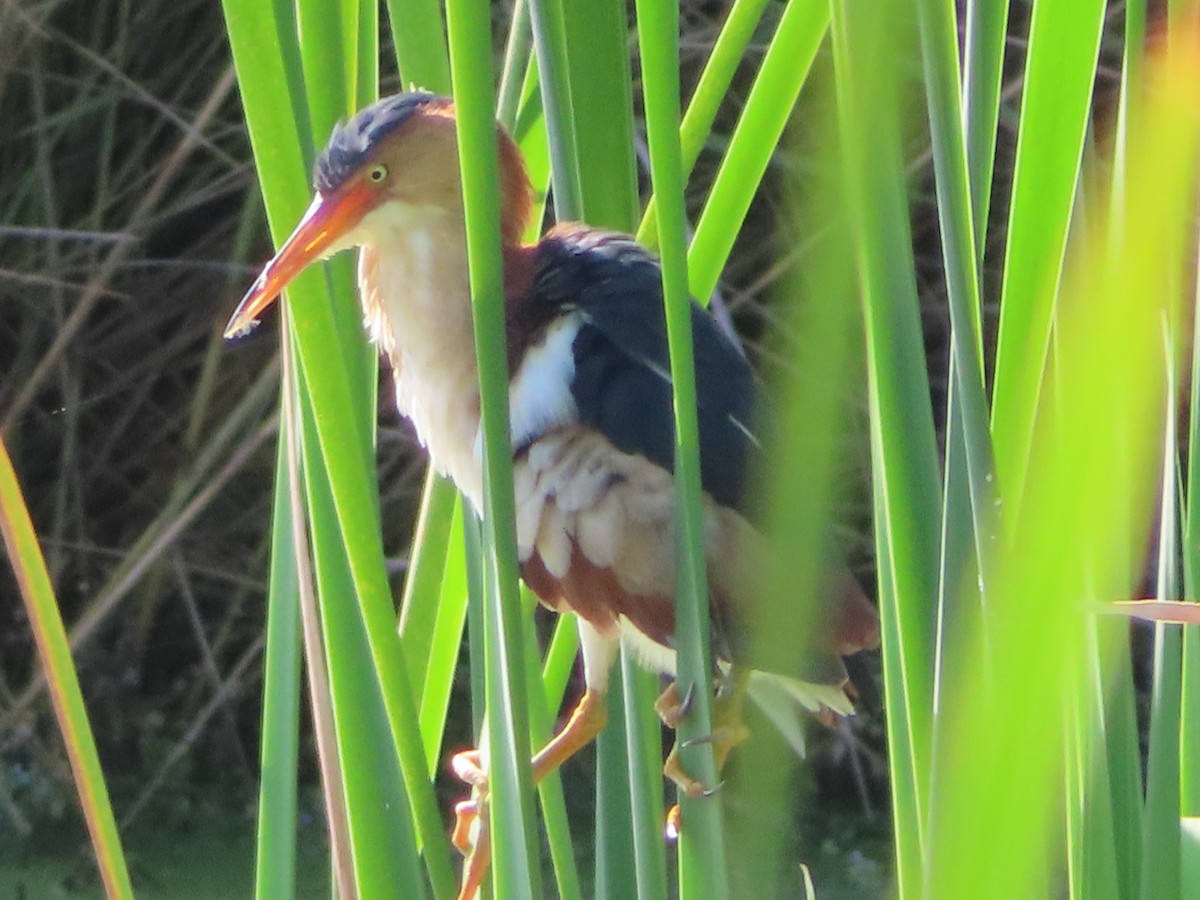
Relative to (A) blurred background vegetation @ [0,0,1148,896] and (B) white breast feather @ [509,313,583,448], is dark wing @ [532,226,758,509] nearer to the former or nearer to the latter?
(B) white breast feather @ [509,313,583,448]

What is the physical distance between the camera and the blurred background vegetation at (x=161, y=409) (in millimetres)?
1899

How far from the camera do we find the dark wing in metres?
0.81

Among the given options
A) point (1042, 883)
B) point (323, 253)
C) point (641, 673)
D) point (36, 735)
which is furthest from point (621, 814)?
point (36, 735)

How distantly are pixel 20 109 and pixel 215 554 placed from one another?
624 mm

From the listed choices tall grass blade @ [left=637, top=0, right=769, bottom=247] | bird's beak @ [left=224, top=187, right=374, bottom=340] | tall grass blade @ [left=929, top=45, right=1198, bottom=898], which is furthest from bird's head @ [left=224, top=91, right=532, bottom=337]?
tall grass blade @ [left=929, top=45, right=1198, bottom=898]

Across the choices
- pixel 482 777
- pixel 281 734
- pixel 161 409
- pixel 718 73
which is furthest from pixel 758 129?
pixel 161 409

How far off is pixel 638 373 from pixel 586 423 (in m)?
0.04

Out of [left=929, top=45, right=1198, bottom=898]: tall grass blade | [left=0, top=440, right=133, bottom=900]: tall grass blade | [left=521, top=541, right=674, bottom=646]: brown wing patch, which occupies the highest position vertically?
[left=929, top=45, right=1198, bottom=898]: tall grass blade

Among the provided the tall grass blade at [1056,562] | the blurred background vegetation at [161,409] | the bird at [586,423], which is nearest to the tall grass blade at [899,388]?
the tall grass blade at [1056,562]

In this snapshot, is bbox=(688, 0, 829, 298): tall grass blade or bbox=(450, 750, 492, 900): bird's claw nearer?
bbox=(688, 0, 829, 298): tall grass blade

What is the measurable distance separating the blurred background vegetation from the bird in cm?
92

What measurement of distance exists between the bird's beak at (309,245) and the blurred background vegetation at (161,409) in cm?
92

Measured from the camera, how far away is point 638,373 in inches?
32.5

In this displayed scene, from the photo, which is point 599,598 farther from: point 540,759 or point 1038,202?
point 1038,202
